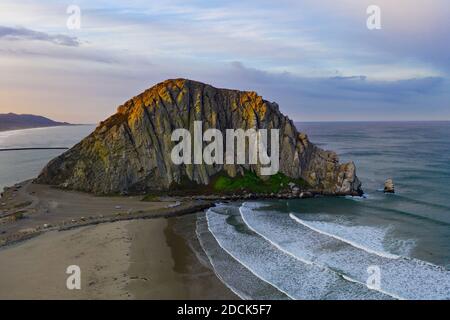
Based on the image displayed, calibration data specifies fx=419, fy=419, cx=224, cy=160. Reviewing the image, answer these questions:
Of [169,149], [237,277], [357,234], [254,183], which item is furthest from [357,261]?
[169,149]

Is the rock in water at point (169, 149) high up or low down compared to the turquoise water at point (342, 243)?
up

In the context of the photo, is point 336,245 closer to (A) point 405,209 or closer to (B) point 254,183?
(A) point 405,209

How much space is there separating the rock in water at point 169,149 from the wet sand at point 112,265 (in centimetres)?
1998

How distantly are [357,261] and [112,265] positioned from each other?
70.1 feet

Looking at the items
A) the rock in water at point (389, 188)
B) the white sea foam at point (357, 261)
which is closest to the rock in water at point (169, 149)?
the rock in water at point (389, 188)

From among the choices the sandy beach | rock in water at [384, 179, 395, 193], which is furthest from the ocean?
the sandy beach

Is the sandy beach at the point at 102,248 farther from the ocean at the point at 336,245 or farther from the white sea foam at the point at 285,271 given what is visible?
the white sea foam at the point at 285,271

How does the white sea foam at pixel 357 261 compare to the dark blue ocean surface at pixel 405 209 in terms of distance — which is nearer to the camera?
the white sea foam at pixel 357 261

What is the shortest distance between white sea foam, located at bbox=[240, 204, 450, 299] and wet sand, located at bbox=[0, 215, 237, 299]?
30.8 feet

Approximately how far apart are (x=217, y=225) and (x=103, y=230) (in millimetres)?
13041

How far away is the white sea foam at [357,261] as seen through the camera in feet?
102

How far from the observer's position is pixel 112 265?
36250 millimetres

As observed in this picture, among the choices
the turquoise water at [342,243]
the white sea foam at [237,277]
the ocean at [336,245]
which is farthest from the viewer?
the turquoise water at [342,243]

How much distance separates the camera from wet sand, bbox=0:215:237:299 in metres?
30.8
